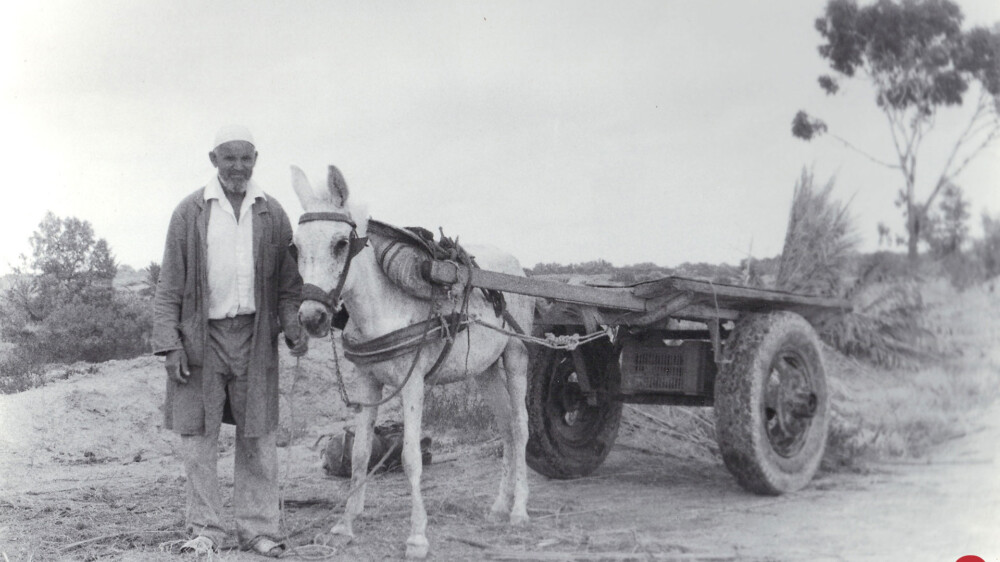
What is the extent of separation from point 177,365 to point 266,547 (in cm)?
111

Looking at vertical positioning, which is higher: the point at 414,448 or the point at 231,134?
the point at 231,134

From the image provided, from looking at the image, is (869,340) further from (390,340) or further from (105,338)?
(105,338)

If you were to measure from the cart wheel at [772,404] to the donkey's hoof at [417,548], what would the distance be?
2.38m

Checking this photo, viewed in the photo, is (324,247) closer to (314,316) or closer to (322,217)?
(322,217)

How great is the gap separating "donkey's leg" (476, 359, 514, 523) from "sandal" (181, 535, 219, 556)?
6.39 feet

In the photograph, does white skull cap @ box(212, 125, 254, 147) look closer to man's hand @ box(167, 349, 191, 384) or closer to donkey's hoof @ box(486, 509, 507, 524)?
man's hand @ box(167, 349, 191, 384)

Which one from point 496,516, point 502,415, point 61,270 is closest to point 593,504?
point 496,516

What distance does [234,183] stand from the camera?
4.64 metres

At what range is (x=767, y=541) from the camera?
491cm

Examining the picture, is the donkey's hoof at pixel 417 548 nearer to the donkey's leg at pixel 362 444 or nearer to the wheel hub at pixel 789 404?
Result: the donkey's leg at pixel 362 444

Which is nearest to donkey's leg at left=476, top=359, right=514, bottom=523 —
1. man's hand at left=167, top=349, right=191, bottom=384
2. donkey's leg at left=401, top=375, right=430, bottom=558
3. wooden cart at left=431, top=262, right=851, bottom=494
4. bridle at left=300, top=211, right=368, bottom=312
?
wooden cart at left=431, top=262, right=851, bottom=494

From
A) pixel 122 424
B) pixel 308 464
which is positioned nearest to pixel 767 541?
pixel 308 464

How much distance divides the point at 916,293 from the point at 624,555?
123 inches

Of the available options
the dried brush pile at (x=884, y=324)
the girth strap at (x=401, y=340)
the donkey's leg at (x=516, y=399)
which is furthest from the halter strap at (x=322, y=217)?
the dried brush pile at (x=884, y=324)
